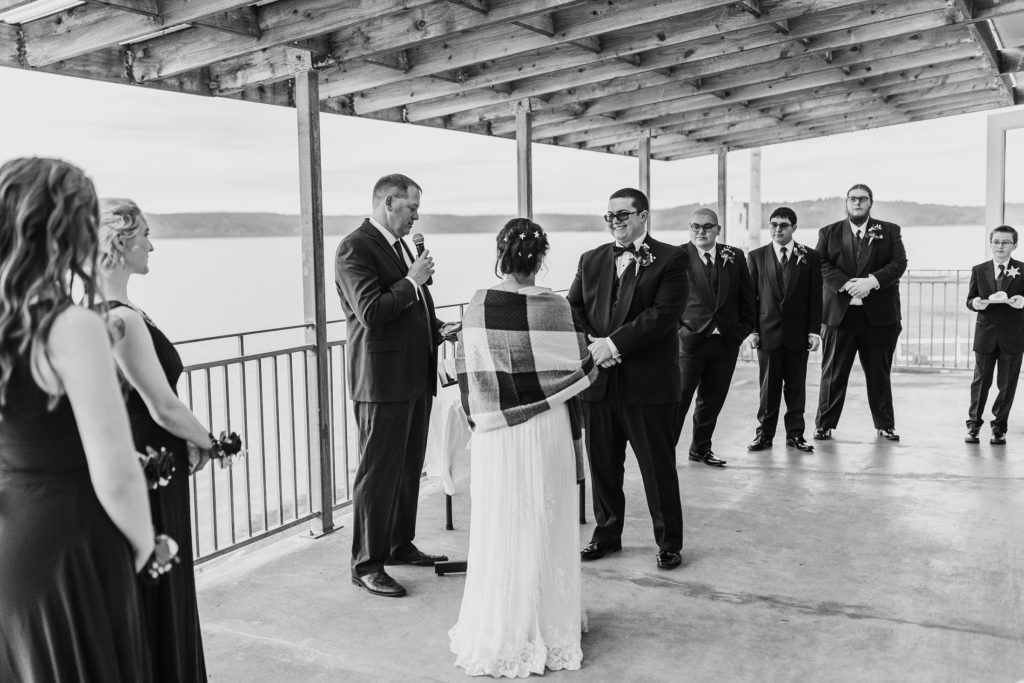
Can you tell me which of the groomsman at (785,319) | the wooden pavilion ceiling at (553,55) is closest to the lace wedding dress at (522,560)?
the wooden pavilion ceiling at (553,55)

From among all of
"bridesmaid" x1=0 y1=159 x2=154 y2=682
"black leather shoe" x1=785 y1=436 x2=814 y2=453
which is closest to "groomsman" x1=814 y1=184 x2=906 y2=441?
"black leather shoe" x1=785 y1=436 x2=814 y2=453

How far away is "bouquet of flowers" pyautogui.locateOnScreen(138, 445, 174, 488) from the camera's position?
6.94ft

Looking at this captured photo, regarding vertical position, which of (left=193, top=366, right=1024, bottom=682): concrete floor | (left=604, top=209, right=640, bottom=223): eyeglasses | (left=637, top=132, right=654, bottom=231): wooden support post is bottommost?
(left=193, top=366, right=1024, bottom=682): concrete floor

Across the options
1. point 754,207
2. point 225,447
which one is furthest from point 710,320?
point 754,207

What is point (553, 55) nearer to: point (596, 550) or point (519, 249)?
point (519, 249)

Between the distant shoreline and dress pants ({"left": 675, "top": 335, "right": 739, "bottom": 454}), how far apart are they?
1.54 meters

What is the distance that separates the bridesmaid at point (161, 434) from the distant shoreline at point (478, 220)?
21 cm

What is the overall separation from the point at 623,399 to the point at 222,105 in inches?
108

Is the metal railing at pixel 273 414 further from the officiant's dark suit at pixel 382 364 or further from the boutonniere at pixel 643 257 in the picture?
the boutonniere at pixel 643 257

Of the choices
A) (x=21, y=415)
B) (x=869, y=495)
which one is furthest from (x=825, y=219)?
(x=21, y=415)

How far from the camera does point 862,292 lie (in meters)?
6.16

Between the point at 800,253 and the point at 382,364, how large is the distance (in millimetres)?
3464

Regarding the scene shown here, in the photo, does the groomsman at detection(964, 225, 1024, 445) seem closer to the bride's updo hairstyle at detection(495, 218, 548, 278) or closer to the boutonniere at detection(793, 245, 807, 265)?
the boutonniere at detection(793, 245, 807, 265)

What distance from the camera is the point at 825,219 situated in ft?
55.4
